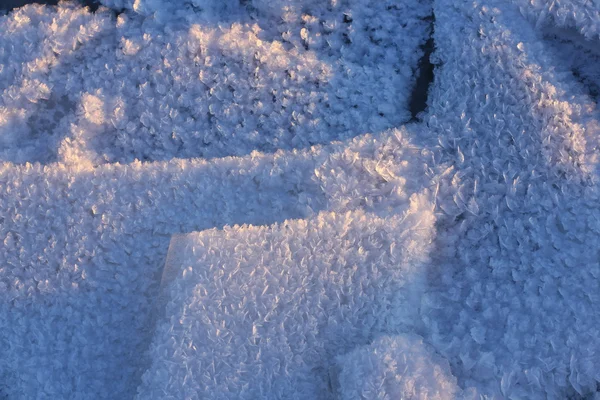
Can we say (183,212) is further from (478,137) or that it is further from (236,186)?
(478,137)

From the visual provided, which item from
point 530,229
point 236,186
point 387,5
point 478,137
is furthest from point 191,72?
point 530,229

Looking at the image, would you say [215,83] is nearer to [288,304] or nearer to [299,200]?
[299,200]

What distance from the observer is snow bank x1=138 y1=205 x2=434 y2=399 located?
86 centimetres

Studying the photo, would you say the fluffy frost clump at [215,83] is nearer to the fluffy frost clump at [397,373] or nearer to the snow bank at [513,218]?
the snow bank at [513,218]

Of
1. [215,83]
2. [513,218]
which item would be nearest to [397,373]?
[513,218]

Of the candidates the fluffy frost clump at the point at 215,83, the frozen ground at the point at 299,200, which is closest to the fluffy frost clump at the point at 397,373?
the frozen ground at the point at 299,200

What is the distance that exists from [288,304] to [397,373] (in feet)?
0.64

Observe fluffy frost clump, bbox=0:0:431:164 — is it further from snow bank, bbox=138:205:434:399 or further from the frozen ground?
snow bank, bbox=138:205:434:399

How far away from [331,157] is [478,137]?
246 millimetres

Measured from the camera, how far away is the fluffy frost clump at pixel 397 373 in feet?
2.61

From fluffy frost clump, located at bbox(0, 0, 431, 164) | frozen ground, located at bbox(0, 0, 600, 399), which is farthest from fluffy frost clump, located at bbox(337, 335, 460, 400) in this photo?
fluffy frost clump, located at bbox(0, 0, 431, 164)

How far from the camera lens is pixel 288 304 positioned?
2.89ft

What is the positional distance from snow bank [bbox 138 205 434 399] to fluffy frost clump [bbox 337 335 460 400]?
0.04 m

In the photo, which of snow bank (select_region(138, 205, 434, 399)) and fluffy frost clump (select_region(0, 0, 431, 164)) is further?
fluffy frost clump (select_region(0, 0, 431, 164))
